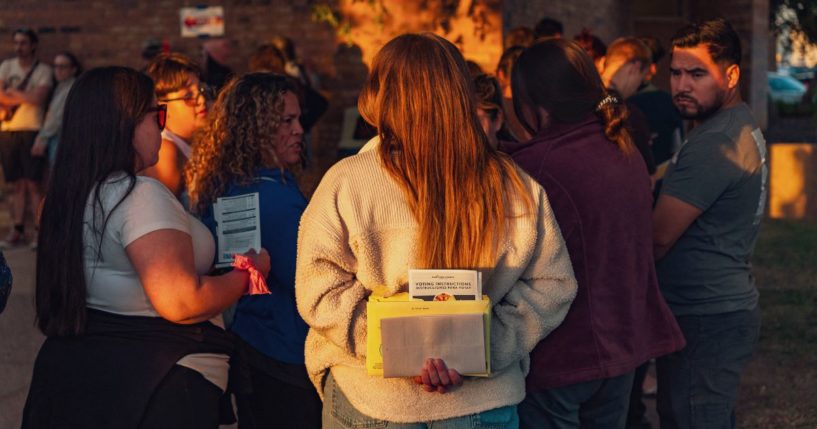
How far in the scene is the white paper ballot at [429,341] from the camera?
9.41ft

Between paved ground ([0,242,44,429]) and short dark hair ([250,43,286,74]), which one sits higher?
short dark hair ([250,43,286,74])

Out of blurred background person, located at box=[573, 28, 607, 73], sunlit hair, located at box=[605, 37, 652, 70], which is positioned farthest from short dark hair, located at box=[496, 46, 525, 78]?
blurred background person, located at box=[573, 28, 607, 73]

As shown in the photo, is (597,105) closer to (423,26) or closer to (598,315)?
(598,315)

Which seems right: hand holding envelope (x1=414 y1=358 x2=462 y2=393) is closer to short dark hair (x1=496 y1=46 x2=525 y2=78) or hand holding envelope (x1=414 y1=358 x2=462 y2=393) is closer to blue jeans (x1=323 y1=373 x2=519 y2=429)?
blue jeans (x1=323 y1=373 x2=519 y2=429)

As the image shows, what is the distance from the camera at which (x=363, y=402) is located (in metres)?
3.03

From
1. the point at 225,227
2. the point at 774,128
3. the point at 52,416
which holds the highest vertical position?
the point at 225,227

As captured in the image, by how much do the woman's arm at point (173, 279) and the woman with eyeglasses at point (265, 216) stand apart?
0.38 metres

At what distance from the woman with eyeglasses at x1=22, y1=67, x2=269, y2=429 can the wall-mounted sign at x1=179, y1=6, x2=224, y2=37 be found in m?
8.67

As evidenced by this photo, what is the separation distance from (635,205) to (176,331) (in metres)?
1.35

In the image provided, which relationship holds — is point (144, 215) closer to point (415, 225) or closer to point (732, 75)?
point (415, 225)

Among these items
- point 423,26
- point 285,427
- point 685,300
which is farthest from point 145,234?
point 423,26

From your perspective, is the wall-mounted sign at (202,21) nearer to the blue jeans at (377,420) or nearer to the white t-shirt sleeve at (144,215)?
the white t-shirt sleeve at (144,215)

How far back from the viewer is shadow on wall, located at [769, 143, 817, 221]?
12938 mm

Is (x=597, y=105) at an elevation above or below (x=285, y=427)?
above
